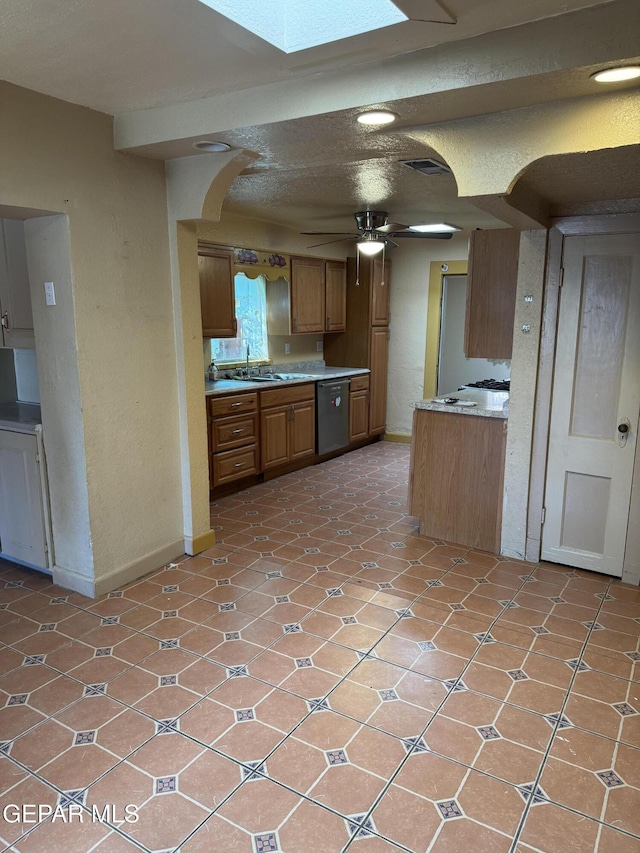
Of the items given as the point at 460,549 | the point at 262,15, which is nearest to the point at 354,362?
the point at 460,549

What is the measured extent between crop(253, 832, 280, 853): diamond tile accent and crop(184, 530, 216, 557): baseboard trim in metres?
2.07

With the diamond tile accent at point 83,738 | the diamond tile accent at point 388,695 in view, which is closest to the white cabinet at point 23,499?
the diamond tile accent at point 83,738

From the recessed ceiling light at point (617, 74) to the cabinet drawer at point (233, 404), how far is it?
10.7ft

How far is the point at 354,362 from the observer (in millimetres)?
6480

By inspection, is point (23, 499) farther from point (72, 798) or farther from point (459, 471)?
point (459, 471)

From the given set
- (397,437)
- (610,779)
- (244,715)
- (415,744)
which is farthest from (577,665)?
(397,437)

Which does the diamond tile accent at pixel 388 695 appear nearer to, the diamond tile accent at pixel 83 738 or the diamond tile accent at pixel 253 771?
the diamond tile accent at pixel 253 771

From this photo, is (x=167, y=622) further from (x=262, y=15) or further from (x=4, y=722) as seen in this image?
(x=262, y=15)

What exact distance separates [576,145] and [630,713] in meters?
2.16

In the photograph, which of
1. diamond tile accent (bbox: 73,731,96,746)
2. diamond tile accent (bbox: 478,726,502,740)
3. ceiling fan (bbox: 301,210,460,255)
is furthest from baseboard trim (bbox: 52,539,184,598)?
ceiling fan (bbox: 301,210,460,255)

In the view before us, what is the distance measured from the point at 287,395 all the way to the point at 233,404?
74 centimetres

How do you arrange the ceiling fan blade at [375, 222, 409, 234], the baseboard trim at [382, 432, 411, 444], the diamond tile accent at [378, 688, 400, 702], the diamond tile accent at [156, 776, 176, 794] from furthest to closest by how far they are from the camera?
1. the baseboard trim at [382, 432, 411, 444]
2. the ceiling fan blade at [375, 222, 409, 234]
3. the diamond tile accent at [378, 688, 400, 702]
4. the diamond tile accent at [156, 776, 176, 794]

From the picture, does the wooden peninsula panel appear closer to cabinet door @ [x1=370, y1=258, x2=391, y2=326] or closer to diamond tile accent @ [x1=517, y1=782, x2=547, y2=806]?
diamond tile accent @ [x1=517, y1=782, x2=547, y2=806]

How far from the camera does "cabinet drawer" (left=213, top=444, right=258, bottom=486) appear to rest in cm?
457
